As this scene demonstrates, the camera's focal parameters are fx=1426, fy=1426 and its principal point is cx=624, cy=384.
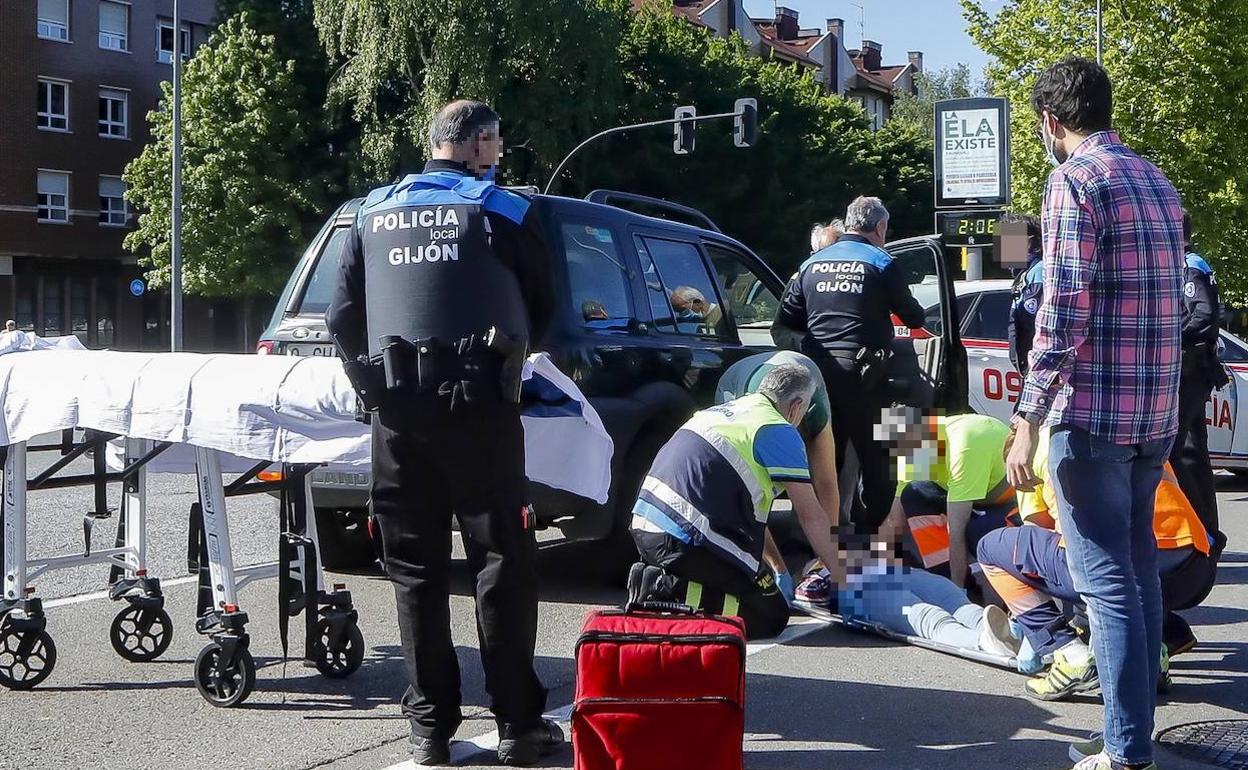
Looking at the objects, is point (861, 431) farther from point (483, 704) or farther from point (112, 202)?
point (112, 202)

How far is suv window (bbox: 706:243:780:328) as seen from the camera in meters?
8.30

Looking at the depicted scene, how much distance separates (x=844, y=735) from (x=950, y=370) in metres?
3.56

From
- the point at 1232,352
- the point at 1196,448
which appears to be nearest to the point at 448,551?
the point at 1196,448

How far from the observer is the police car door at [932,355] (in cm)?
768

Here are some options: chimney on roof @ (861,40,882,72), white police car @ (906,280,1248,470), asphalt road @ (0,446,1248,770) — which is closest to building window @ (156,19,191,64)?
white police car @ (906,280,1248,470)

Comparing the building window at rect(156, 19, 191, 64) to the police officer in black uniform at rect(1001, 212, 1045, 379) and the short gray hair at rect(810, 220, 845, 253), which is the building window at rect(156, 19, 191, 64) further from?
the police officer in black uniform at rect(1001, 212, 1045, 379)

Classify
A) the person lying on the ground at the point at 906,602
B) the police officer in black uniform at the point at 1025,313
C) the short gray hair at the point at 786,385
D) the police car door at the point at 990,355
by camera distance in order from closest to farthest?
the short gray hair at the point at 786,385
the person lying on the ground at the point at 906,602
the police officer in black uniform at the point at 1025,313
the police car door at the point at 990,355

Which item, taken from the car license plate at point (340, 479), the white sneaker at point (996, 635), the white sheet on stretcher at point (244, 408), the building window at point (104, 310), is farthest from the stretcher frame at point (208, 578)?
the building window at point (104, 310)

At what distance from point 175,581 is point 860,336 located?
384cm

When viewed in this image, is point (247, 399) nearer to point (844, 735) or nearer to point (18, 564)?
point (18, 564)

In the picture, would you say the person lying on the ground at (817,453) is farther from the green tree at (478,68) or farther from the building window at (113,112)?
the building window at (113,112)

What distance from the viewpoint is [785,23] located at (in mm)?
82250

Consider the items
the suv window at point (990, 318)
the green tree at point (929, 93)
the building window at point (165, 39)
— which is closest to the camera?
the suv window at point (990, 318)

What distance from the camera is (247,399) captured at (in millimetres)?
4895
